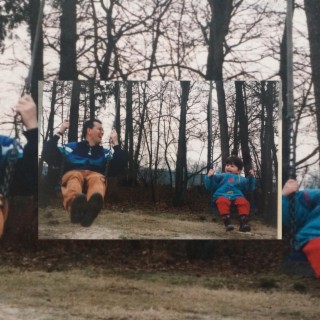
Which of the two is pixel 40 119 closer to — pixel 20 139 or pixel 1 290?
pixel 20 139

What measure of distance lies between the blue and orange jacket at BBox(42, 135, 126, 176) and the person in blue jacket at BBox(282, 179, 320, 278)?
1.16 m

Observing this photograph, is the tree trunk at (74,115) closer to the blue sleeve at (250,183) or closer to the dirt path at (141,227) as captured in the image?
the dirt path at (141,227)

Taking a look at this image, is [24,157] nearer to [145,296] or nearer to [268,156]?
[145,296]

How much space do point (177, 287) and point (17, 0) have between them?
2.24 meters

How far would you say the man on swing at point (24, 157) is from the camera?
4.24 m

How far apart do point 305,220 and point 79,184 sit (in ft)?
5.16

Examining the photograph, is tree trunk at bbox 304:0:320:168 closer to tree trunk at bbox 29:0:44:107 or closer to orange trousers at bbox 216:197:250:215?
orange trousers at bbox 216:197:250:215

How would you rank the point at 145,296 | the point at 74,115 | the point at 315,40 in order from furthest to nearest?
the point at 315,40 → the point at 74,115 → the point at 145,296

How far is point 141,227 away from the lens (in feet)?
14.2

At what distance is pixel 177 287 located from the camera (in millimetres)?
4250

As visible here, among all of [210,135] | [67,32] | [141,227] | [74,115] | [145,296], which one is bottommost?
[145,296]

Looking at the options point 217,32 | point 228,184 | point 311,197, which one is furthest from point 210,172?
point 217,32

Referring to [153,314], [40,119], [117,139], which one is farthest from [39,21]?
[153,314]

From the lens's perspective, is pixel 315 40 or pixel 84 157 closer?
pixel 84 157
